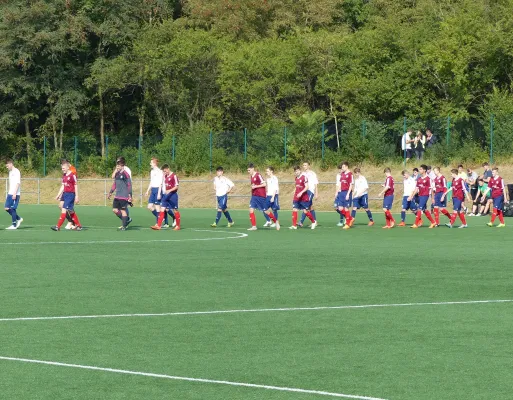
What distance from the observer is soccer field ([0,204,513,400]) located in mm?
8102

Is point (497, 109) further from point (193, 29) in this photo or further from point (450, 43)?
point (193, 29)

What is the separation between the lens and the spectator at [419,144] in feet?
158

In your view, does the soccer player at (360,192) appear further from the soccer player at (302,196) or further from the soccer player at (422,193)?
the soccer player at (302,196)

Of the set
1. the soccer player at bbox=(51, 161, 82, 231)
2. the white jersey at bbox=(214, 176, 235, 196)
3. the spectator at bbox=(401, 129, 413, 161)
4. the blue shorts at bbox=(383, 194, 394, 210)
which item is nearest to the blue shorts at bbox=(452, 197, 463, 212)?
the blue shorts at bbox=(383, 194, 394, 210)

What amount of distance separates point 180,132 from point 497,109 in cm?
2025

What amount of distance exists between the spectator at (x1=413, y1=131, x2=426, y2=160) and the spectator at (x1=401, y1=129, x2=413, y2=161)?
29cm

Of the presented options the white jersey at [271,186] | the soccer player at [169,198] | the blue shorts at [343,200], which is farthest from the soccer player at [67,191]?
the blue shorts at [343,200]

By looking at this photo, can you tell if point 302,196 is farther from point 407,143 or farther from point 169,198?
point 407,143

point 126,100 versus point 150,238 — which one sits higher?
point 126,100

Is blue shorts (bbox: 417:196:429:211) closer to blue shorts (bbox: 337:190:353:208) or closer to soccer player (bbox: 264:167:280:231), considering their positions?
blue shorts (bbox: 337:190:353:208)

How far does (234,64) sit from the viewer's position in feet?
196

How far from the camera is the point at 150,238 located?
1009 inches

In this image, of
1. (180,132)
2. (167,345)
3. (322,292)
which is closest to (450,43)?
(180,132)

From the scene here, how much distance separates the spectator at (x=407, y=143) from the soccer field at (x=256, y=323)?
88.4 ft
